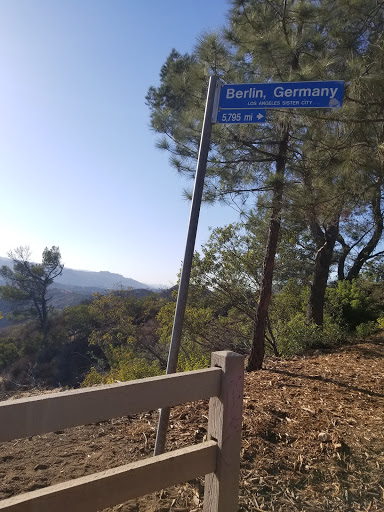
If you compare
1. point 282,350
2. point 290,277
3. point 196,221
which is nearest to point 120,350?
point 290,277

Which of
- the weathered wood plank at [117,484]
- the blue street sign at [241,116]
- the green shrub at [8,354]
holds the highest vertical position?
the blue street sign at [241,116]

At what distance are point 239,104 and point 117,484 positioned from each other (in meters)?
2.31

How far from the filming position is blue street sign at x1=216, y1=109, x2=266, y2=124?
2.68m

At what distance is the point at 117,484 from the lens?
1.81 metres

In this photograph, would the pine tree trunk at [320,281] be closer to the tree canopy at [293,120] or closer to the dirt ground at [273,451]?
the tree canopy at [293,120]

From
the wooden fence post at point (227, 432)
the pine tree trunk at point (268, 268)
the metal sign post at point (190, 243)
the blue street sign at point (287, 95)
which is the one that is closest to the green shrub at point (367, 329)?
the pine tree trunk at point (268, 268)

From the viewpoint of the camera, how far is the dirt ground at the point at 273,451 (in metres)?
2.83

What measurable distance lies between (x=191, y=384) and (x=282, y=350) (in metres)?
8.07

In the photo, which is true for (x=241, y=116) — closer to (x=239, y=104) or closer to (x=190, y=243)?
(x=239, y=104)

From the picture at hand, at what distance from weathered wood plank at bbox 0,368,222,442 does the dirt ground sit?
3.97 feet

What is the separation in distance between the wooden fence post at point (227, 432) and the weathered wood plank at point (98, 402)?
2.4 inches

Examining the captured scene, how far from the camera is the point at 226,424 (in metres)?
2.11

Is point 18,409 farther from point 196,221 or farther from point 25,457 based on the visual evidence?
point 25,457

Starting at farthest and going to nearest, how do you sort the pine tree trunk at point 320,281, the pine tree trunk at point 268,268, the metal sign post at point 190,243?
the pine tree trunk at point 320,281 → the pine tree trunk at point 268,268 → the metal sign post at point 190,243
